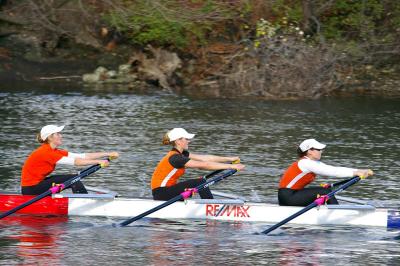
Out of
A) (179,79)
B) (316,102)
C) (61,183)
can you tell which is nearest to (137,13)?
(179,79)

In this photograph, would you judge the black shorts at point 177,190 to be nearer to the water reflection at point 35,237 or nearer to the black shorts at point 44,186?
the black shorts at point 44,186

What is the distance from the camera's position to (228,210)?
15.4 m

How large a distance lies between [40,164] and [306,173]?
4.25 metres

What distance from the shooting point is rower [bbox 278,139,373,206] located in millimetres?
14625

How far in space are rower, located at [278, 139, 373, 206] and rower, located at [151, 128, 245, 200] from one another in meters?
0.81

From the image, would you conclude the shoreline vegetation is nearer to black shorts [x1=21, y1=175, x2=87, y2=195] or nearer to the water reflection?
black shorts [x1=21, y1=175, x2=87, y2=195]

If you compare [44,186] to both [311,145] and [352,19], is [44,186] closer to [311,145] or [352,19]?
[311,145]

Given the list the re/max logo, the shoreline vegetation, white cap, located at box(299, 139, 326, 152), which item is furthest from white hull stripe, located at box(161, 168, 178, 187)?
the shoreline vegetation

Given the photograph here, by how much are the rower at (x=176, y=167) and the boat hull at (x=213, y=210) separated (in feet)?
0.73

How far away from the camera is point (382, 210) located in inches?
588

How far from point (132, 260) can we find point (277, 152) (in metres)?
9.46

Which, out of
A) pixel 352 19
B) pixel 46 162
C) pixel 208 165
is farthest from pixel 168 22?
pixel 208 165

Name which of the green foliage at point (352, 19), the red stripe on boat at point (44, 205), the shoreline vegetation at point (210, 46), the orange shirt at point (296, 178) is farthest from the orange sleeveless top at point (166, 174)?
the green foliage at point (352, 19)

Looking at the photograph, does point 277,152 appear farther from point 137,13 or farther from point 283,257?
point 137,13
